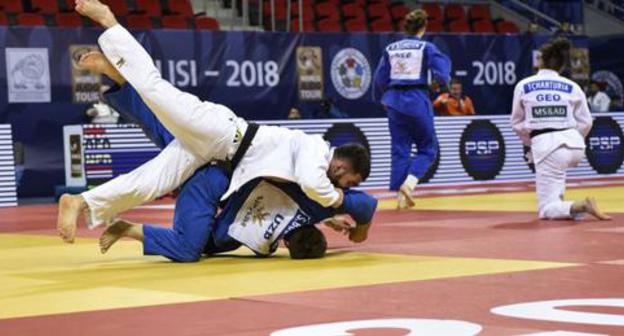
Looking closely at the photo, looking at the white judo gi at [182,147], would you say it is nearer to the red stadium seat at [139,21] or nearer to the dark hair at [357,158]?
the dark hair at [357,158]

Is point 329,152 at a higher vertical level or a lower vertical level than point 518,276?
higher

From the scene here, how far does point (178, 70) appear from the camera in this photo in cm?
1944

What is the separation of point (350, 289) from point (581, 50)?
1911 cm

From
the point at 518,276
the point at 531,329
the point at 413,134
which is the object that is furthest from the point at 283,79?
the point at 531,329

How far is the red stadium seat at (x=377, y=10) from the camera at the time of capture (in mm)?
24516

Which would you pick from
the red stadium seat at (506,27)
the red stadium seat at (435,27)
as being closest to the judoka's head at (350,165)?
the red stadium seat at (435,27)

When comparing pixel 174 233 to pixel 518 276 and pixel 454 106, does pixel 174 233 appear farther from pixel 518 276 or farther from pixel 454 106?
pixel 454 106

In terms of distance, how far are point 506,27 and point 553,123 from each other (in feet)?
52.3

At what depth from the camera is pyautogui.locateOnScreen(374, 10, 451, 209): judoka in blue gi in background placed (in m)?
13.0

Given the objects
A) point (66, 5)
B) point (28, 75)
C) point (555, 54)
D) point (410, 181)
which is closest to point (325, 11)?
point (66, 5)

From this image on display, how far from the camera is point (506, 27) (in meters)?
26.0

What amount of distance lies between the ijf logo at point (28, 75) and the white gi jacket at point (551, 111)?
9324 millimetres

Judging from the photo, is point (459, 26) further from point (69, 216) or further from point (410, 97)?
point (69, 216)

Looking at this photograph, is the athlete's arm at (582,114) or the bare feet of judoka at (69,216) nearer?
the bare feet of judoka at (69,216)
